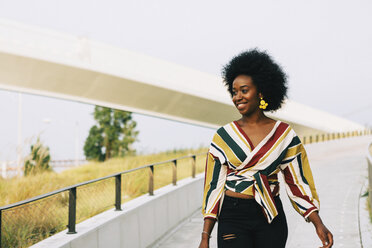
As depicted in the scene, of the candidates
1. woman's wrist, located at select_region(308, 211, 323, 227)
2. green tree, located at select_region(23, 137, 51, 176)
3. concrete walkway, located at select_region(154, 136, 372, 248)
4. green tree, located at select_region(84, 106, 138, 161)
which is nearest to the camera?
woman's wrist, located at select_region(308, 211, 323, 227)

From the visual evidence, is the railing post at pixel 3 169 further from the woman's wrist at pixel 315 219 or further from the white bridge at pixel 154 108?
the woman's wrist at pixel 315 219

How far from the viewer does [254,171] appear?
284 centimetres

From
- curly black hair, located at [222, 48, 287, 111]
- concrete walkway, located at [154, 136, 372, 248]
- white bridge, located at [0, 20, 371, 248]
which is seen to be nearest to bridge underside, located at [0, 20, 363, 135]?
white bridge, located at [0, 20, 371, 248]

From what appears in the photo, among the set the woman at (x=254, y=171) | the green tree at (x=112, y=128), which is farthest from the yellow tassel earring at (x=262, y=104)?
the green tree at (x=112, y=128)

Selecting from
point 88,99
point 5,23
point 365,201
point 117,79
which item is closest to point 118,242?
point 365,201

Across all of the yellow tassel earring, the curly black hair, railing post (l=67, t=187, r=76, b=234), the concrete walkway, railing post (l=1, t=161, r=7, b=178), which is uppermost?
the curly black hair

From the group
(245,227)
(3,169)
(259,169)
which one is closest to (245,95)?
(259,169)

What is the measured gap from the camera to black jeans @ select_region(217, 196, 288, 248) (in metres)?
2.83

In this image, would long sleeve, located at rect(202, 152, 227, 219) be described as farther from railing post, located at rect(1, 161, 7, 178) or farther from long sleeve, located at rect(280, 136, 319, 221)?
railing post, located at rect(1, 161, 7, 178)

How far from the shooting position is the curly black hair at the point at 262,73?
3.02 metres

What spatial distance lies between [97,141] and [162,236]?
101ft

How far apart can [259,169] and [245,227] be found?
1.18 ft

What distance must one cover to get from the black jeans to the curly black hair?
0.69m

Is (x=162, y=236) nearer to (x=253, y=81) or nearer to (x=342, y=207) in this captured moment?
(x=342, y=207)
